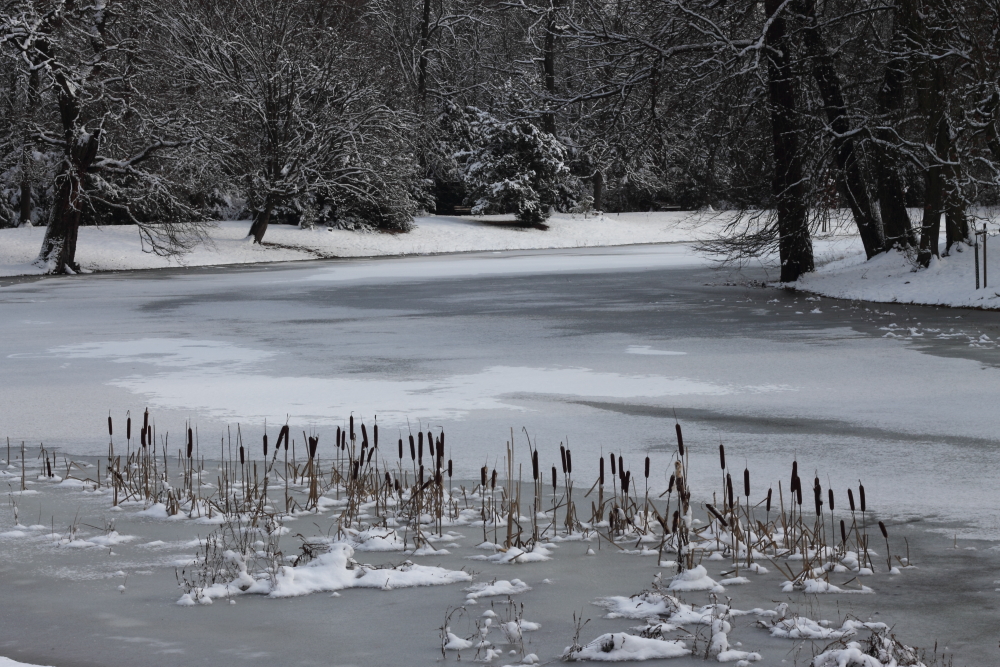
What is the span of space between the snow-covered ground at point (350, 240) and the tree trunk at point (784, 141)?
4.59 metres

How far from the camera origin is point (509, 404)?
38.8 feet

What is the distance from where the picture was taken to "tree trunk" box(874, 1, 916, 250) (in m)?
23.5

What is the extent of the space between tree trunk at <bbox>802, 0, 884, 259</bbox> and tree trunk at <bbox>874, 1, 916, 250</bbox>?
39cm

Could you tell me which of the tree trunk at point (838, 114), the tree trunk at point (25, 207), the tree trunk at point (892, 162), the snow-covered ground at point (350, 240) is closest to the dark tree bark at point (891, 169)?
the tree trunk at point (892, 162)

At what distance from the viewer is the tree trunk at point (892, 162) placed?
2347 centimetres

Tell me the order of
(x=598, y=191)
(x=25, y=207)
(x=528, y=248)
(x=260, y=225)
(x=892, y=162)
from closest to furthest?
(x=892, y=162), (x=260, y=225), (x=25, y=207), (x=528, y=248), (x=598, y=191)

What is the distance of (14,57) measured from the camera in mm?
34406

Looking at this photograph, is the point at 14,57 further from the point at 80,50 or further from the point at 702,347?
the point at 702,347

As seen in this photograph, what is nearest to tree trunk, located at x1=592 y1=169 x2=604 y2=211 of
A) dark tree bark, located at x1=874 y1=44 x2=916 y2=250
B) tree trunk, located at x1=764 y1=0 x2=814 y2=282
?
tree trunk, located at x1=764 y1=0 x2=814 y2=282

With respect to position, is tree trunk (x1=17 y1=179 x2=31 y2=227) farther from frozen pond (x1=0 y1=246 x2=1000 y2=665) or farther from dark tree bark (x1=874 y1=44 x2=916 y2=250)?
dark tree bark (x1=874 y1=44 x2=916 y2=250)

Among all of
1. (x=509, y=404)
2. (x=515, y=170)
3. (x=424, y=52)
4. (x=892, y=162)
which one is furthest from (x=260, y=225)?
(x=509, y=404)

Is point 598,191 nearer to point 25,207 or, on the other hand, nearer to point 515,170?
point 515,170

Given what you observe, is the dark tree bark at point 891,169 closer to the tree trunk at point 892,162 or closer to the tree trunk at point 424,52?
the tree trunk at point 892,162

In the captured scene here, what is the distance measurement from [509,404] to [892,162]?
49.8 feet
